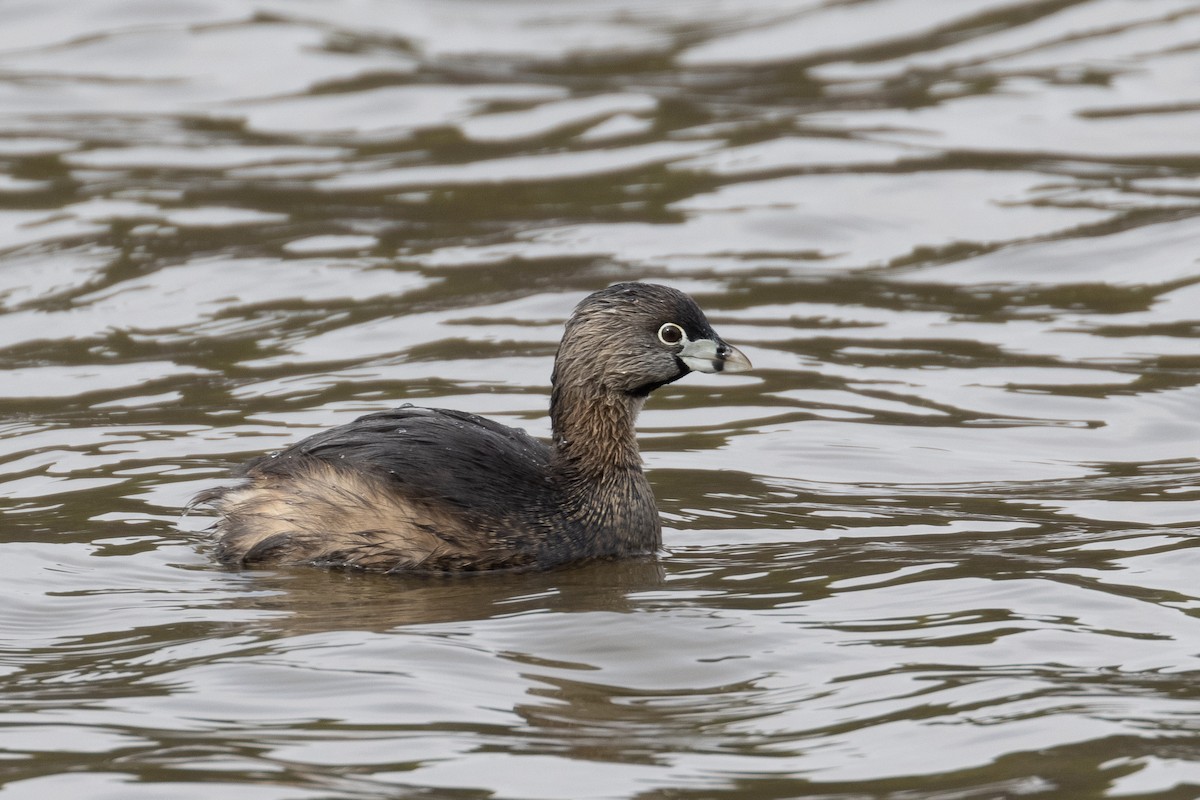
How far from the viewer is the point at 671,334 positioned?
8.21 metres

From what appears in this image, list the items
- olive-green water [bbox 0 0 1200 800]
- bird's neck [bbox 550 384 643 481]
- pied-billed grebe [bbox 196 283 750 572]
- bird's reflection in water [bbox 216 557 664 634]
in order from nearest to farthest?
olive-green water [bbox 0 0 1200 800]
bird's reflection in water [bbox 216 557 664 634]
pied-billed grebe [bbox 196 283 750 572]
bird's neck [bbox 550 384 643 481]

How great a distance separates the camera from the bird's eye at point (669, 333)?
8.19 metres

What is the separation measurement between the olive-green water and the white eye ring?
77cm

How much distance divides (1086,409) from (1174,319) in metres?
1.77

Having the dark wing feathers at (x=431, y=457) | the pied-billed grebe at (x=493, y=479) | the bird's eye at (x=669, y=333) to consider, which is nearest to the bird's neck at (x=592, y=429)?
the pied-billed grebe at (x=493, y=479)

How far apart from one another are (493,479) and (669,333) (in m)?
0.99

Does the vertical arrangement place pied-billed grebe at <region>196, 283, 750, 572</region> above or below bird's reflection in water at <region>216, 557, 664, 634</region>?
above

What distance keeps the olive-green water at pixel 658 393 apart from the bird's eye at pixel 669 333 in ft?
2.55

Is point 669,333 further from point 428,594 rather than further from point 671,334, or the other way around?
point 428,594

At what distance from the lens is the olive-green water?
5855 mm

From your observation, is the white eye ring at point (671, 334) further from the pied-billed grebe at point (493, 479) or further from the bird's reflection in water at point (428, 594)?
the bird's reflection in water at point (428, 594)

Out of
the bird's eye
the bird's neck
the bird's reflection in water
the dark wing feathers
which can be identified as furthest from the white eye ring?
the bird's reflection in water

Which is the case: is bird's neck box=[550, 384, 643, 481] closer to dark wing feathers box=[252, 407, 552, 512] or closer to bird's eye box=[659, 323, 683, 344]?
dark wing feathers box=[252, 407, 552, 512]

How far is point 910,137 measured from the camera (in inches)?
586
